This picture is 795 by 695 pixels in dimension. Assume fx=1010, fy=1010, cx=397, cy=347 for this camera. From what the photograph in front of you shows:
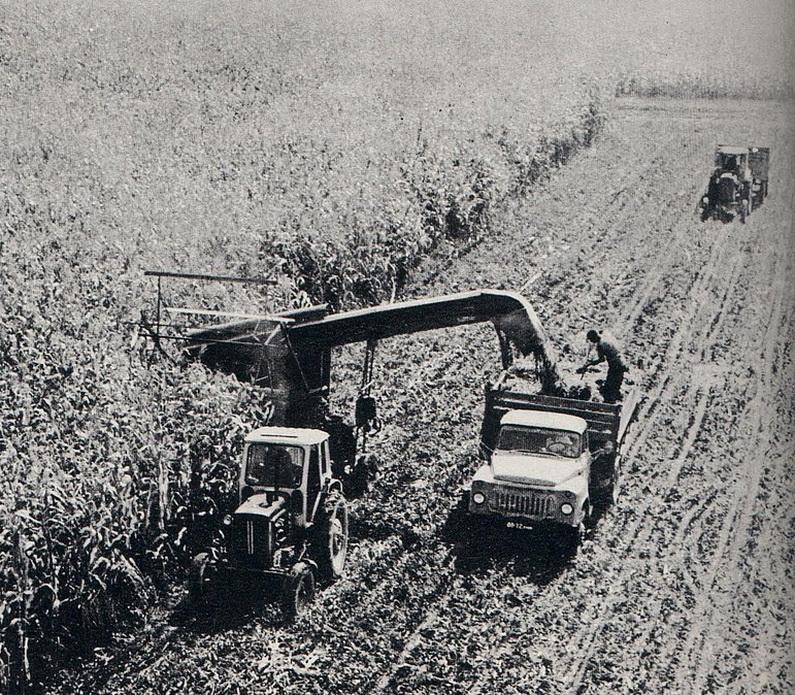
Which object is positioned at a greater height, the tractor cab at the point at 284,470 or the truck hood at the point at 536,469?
the tractor cab at the point at 284,470

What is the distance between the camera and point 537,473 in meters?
12.8

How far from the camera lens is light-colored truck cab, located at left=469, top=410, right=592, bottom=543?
41.0ft

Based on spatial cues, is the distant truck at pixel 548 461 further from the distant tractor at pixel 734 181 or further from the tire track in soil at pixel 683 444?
the distant tractor at pixel 734 181

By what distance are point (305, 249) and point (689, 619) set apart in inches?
407

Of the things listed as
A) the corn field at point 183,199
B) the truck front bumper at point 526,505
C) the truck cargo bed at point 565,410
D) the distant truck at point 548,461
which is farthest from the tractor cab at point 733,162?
the truck front bumper at point 526,505

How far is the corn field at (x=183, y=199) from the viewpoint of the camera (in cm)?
1137

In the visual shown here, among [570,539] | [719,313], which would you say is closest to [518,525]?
[570,539]

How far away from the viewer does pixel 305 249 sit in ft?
62.0

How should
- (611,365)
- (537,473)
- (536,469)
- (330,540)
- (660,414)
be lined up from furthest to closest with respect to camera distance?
1. (660,414)
2. (611,365)
3. (536,469)
4. (537,473)
5. (330,540)

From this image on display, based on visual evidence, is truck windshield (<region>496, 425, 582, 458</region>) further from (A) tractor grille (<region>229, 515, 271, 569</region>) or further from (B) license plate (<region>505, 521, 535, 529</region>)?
(A) tractor grille (<region>229, 515, 271, 569</region>)

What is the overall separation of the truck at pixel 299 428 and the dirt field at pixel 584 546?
0.48 metres

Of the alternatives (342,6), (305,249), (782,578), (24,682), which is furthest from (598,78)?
(24,682)

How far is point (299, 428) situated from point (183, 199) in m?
6.62

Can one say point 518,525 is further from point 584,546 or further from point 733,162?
point 733,162
